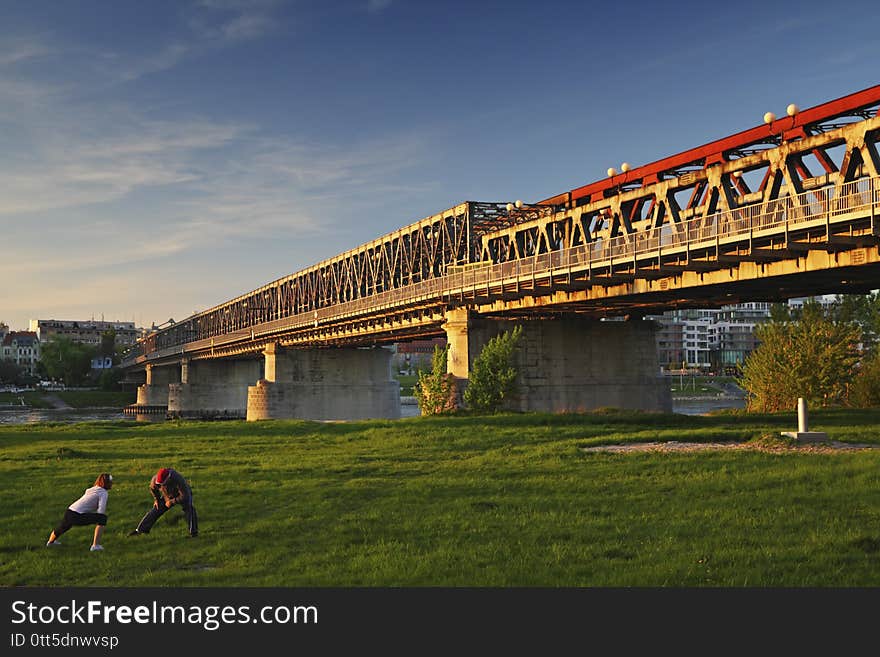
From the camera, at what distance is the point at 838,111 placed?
1396 inches

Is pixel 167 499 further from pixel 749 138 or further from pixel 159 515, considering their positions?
pixel 749 138

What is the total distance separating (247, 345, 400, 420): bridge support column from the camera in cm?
9081

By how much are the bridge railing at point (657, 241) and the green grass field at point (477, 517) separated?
7957 mm

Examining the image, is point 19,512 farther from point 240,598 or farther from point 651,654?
point 651,654

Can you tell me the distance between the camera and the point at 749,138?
3994 centimetres

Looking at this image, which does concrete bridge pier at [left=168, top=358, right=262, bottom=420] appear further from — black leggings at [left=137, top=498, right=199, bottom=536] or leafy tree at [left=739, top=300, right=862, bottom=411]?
black leggings at [left=137, top=498, right=199, bottom=536]

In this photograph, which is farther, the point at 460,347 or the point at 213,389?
the point at 213,389

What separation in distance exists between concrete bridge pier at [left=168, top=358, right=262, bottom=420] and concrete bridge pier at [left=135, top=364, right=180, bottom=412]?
21.7m

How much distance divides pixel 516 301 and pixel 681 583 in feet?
140

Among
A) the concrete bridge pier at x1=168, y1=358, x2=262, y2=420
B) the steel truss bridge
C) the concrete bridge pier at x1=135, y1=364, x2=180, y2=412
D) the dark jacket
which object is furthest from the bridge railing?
the concrete bridge pier at x1=135, y1=364, x2=180, y2=412

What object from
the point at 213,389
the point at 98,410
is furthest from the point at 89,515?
the point at 98,410

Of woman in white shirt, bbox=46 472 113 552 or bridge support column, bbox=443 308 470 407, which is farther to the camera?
bridge support column, bbox=443 308 470 407

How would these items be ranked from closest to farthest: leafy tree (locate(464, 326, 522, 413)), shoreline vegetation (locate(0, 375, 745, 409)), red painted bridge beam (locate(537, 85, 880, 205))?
red painted bridge beam (locate(537, 85, 880, 205)), leafy tree (locate(464, 326, 522, 413)), shoreline vegetation (locate(0, 375, 745, 409))

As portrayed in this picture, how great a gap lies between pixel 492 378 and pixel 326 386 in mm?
47685
